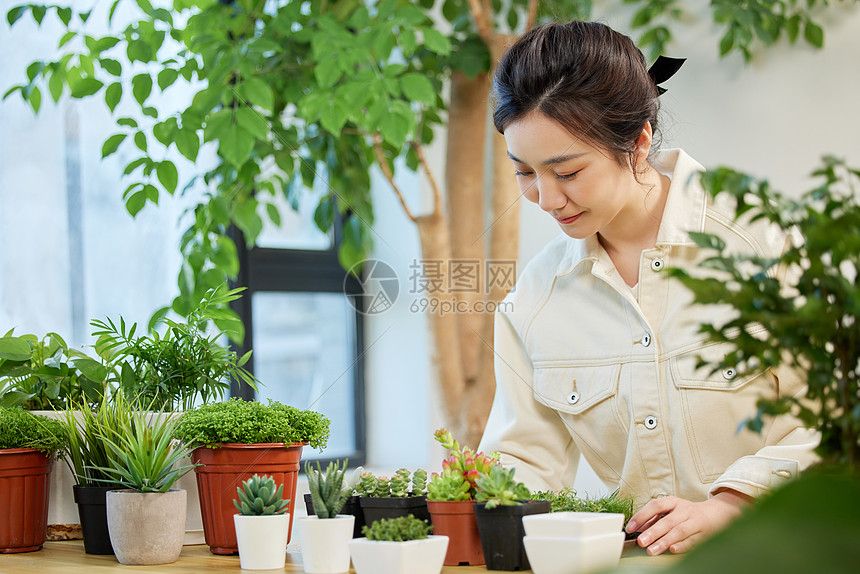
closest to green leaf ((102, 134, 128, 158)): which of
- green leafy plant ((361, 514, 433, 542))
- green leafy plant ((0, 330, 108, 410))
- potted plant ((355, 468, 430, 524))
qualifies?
green leafy plant ((0, 330, 108, 410))

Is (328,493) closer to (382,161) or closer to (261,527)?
(261,527)

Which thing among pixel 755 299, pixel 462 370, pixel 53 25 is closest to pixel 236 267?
pixel 462 370

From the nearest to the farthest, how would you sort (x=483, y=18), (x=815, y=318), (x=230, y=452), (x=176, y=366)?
(x=815, y=318) < (x=230, y=452) < (x=176, y=366) < (x=483, y=18)

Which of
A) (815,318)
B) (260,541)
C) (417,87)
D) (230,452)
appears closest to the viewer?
(815,318)

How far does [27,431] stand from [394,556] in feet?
1.82

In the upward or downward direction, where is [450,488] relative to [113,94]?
downward

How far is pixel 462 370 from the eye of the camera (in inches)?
89.5

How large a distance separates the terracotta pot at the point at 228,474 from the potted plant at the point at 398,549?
0.74 feet

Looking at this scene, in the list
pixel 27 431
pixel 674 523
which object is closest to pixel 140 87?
pixel 27 431

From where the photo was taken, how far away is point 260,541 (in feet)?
2.86

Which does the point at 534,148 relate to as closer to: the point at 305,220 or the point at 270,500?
the point at 270,500

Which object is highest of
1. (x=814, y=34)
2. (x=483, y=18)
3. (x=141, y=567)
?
(x=483, y=18)

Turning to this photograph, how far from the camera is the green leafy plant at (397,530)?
0.78 m

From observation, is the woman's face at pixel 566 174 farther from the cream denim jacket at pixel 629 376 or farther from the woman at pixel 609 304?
the cream denim jacket at pixel 629 376
